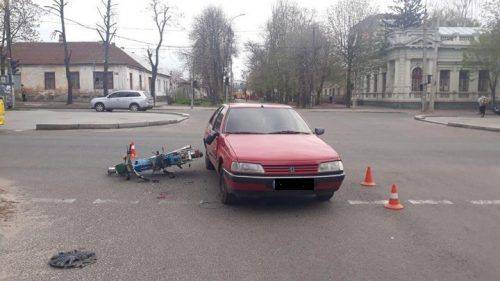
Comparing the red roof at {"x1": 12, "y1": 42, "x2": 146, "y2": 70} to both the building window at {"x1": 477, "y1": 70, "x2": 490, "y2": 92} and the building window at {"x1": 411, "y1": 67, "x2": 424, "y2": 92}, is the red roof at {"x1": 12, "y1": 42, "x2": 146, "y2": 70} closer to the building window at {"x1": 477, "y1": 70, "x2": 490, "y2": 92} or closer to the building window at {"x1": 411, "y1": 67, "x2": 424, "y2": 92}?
the building window at {"x1": 411, "y1": 67, "x2": 424, "y2": 92}

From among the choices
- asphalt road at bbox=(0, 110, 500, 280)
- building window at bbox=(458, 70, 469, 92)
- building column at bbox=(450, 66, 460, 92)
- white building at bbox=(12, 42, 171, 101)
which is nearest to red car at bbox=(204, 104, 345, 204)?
asphalt road at bbox=(0, 110, 500, 280)

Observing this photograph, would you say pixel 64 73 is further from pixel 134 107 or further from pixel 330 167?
pixel 330 167

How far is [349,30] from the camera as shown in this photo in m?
49.2

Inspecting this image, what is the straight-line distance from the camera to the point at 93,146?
12992 mm

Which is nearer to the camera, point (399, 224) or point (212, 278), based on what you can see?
point (212, 278)

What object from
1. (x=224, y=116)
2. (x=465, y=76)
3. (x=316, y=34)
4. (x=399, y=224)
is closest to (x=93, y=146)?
(x=224, y=116)

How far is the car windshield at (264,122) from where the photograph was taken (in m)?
7.55

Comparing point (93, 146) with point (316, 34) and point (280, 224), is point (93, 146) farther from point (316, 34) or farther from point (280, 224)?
point (316, 34)

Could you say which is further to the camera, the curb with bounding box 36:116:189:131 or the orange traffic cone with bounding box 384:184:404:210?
the curb with bounding box 36:116:189:131

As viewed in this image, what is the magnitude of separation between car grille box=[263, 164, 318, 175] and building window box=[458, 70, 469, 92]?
51720 millimetres

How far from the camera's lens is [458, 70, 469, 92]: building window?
51719 millimetres

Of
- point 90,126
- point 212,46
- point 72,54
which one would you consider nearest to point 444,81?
point 212,46

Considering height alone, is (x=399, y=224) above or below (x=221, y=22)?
below

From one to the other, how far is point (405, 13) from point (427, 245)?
67285 mm
